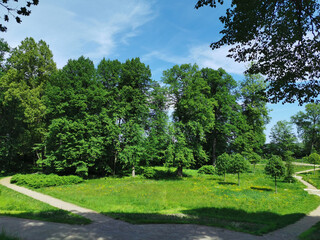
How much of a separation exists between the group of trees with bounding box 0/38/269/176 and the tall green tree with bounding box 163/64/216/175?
5.9 inches

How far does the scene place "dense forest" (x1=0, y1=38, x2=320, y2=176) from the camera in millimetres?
26547

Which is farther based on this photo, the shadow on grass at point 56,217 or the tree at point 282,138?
the tree at point 282,138

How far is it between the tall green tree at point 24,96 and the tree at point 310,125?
62784mm

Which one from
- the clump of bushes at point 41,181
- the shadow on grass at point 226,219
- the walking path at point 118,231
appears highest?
the walking path at point 118,231

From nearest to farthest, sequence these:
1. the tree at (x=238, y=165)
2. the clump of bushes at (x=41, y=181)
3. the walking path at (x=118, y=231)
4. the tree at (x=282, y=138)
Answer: the walking path at (x=118, y=231) < the clump of bushes at (x=41, y=181) < the tree at (x=238, y=165) < the tree at (x=282, y=138)

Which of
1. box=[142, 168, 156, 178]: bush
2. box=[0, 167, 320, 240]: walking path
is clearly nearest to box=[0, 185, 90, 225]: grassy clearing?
box=[0, 167, 320, 240]: walking path

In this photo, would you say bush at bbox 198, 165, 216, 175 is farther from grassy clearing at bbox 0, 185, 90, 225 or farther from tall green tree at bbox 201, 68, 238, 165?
grassy clearing at bbox 0, 185, 90, 225

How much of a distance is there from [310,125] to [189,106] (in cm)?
4857

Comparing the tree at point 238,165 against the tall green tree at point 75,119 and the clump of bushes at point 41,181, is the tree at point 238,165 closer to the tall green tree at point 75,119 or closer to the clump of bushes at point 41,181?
the tall green tree at point 75,119

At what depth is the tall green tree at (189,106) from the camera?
2992cm

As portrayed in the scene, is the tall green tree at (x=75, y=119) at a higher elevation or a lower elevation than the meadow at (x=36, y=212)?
higher

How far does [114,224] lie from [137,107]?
21.9 m

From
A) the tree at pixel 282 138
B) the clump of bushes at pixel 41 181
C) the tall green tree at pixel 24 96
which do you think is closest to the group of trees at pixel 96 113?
the tall green tree at pixel 24 96

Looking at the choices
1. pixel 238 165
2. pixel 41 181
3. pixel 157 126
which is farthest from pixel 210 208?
pixel 157 126
